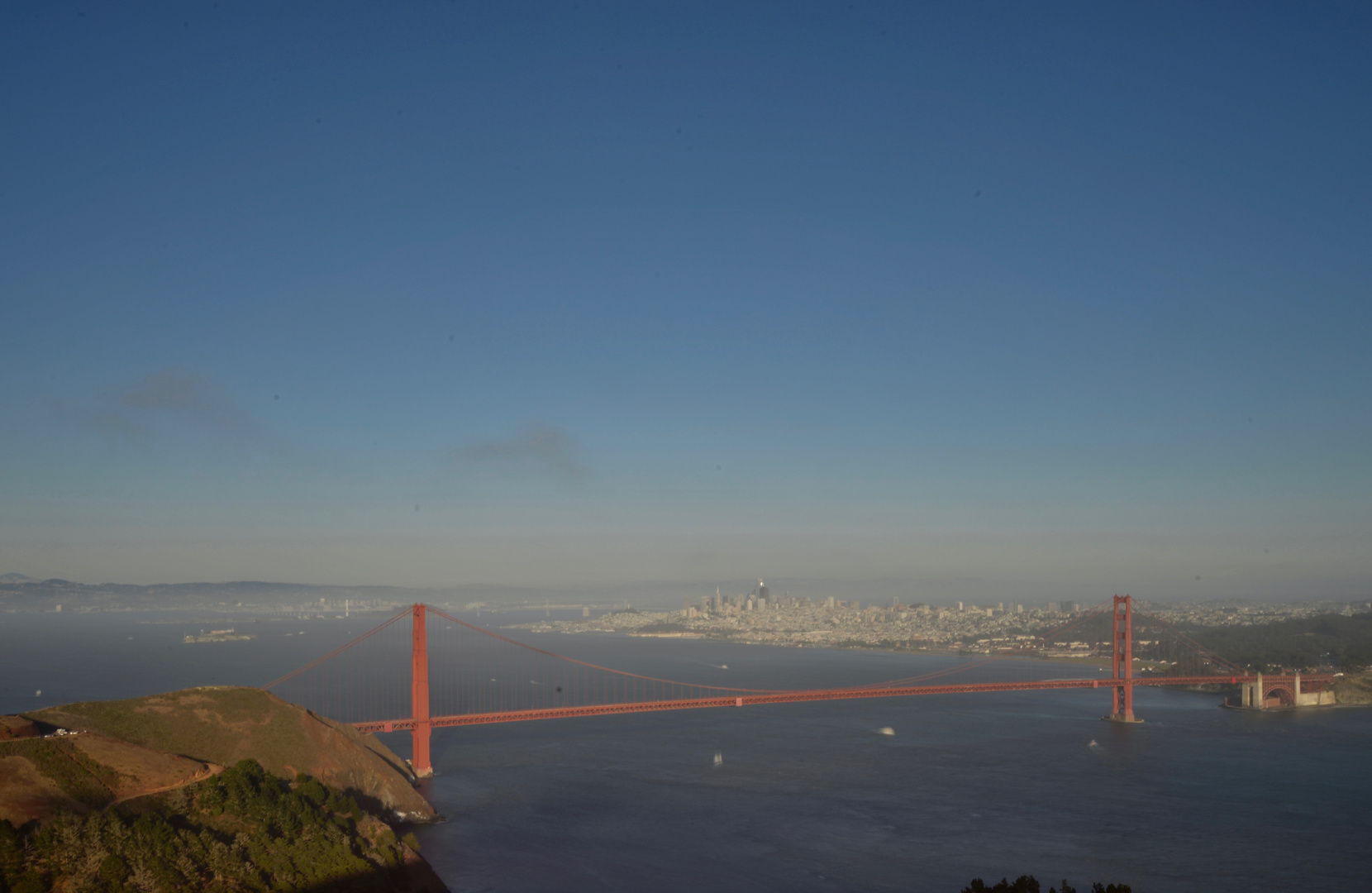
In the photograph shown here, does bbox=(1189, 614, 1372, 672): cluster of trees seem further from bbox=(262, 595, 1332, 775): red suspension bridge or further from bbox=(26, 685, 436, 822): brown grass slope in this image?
bbox=(26, 685, 436, 822): brown grass slope

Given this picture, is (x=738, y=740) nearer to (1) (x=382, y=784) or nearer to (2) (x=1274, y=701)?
(1) (x=382, y=784)

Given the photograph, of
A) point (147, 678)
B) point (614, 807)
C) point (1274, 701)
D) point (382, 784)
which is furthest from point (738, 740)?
point (147, 678)

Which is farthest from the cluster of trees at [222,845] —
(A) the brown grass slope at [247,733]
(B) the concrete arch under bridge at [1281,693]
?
(B) the concrete arch under bridge at [1281,693]

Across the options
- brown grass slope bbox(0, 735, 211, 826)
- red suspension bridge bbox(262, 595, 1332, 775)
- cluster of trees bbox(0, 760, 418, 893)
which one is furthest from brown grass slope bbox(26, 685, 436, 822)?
red suspension bridge bbox(262, 595, 1332, 775)

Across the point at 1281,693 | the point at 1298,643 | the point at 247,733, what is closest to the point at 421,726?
the point at 247,733

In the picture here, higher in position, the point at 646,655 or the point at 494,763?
the point at 494,763

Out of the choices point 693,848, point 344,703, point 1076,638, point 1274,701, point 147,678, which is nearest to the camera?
point 693,848

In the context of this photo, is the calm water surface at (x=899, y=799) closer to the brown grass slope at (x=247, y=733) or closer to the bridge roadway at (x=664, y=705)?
the bridge roadway at (x=664, y=705)

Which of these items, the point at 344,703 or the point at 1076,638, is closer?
the point at 344,703
